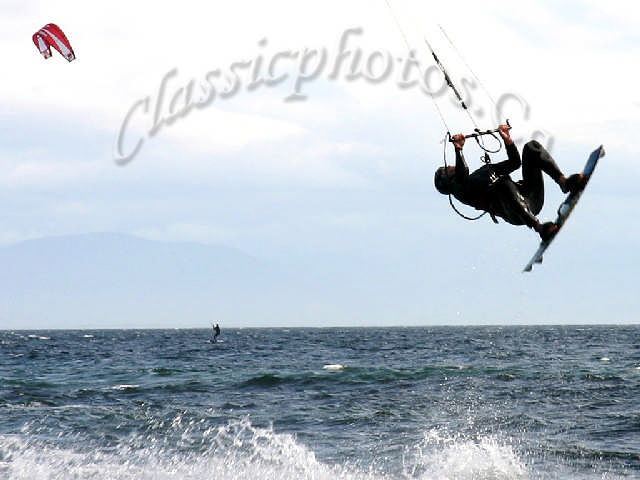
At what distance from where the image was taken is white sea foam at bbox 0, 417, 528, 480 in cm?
1822

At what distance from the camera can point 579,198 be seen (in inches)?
496

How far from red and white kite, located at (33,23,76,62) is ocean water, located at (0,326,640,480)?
9.57 m

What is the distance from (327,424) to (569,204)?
13.6m

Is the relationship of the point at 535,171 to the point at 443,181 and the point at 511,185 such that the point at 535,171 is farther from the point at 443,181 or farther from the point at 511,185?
the point at 443,181

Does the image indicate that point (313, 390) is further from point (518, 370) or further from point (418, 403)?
point (518, 370)

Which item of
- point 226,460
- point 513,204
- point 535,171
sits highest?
point 535,171

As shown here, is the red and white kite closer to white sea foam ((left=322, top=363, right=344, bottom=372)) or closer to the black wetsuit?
the black wetsuit

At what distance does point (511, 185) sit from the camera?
493 inches

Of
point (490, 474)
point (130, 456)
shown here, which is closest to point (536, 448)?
point (490, 474)

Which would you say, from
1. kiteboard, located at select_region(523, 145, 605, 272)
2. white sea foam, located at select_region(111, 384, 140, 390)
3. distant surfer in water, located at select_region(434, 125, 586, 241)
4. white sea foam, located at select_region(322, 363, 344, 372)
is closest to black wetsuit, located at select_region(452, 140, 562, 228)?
distant surfer in water, located at select_region(434, 125, 586, 241)

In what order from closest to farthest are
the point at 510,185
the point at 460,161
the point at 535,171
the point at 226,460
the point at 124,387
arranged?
1. the point at 460,161
2. the point at 510,185
3. the point at 535,171
4. the point at 226,460
5. the point at 124,387

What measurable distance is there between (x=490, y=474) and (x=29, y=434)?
1140cm

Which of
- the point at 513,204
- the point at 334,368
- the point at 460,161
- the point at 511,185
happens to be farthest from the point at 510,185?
the point at 334,368

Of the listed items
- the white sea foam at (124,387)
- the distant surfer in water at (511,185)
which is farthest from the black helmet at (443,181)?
the white sea foam at (124,387)
